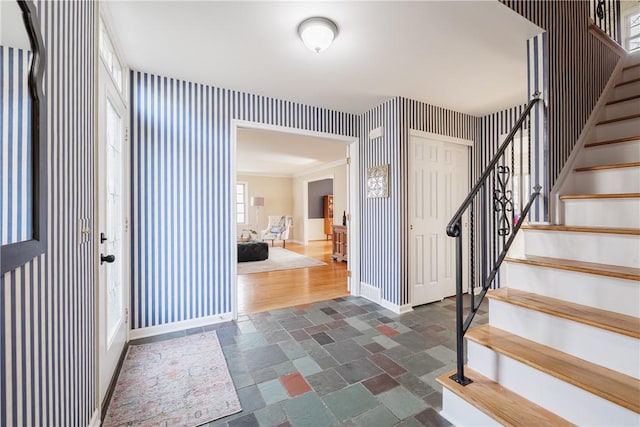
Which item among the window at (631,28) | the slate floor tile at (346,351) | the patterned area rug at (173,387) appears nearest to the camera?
the patterned area rug at (173,387)

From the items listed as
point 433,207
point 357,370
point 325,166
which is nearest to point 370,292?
point 433,207

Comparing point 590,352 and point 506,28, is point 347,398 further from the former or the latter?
point 506,28

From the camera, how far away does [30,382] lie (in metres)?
0.91

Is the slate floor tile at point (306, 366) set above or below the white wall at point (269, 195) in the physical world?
below

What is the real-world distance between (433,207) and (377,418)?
2712 millimetres

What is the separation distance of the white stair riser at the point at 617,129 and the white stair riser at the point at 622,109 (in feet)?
0.68

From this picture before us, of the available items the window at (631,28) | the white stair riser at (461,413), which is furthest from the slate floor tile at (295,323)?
the window at (631,28)

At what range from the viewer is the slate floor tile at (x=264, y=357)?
222 centimetres

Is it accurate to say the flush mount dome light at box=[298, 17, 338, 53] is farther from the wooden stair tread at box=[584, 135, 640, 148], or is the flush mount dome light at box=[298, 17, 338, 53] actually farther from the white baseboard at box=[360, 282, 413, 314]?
the white baseboard at box=[360, 282, 413, 314]

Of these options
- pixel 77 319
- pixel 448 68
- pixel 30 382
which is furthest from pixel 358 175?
pixel 30 382

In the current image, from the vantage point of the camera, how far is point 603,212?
184 cm

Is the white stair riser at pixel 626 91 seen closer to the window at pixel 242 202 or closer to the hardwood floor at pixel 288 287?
the hardwood floor at pixel 288 287

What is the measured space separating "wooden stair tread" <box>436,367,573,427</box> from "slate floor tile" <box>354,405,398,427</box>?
372 mm

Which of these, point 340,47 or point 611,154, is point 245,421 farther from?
point 611,154
